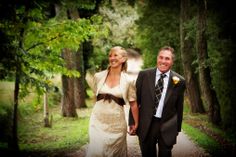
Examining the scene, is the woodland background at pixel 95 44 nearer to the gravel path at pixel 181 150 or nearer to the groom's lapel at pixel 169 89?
the gravel path at pixel 181 150

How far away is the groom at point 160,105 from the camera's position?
656 cm

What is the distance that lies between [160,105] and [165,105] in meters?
0.09

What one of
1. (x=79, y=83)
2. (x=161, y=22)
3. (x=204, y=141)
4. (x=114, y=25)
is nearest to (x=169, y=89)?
(x=204, y=141)

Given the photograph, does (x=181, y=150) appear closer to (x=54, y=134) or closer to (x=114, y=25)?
(x=54, y=134)

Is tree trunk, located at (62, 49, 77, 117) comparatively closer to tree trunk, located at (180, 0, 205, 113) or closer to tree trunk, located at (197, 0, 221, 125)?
tree trunk, located at (180, 0, 205, 113)

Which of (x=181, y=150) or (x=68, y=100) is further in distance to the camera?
(x=68, y=100)

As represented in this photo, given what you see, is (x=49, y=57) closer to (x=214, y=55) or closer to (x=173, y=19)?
(x=214, y=55)

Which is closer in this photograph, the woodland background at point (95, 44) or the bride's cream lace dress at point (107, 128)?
the bride's cream lace dress at point (107, 128)

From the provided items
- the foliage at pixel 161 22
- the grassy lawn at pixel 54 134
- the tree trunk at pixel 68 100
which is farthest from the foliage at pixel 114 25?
the grassy lawn at pixel 54 134

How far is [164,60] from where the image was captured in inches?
260

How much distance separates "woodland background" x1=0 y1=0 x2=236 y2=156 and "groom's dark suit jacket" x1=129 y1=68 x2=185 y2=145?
360cm

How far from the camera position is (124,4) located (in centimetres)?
2756

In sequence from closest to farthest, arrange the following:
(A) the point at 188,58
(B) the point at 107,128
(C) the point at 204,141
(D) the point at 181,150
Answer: (B) the point at 107,128 < (D) the point at 181,150 < (C) the point at 204,141 < (A) the point at 188,58

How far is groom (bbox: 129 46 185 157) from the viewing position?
21.5 feet
